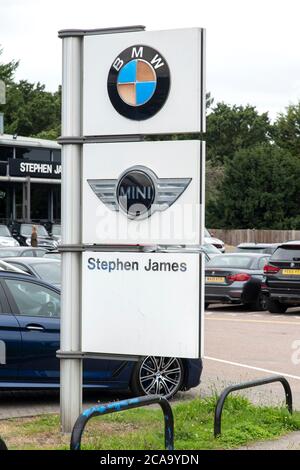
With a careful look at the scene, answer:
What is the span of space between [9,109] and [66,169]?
7321cm

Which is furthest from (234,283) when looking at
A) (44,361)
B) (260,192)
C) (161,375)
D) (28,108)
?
(28,108)

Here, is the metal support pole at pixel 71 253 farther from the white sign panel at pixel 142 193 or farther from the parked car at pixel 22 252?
the parked car at pixel 22 252

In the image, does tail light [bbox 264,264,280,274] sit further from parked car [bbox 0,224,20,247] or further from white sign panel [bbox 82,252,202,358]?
white sign panel [bbox 82,252,202,358]

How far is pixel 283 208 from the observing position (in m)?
65.2

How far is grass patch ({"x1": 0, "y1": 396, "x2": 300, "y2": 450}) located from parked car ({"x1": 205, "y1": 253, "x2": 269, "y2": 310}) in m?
14.2

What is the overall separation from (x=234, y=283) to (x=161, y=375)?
13139mm

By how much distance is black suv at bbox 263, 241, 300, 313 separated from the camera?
938 inches

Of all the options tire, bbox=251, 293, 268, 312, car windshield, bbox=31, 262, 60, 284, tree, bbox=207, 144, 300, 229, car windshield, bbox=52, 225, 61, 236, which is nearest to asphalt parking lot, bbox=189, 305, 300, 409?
tire, bbox=251, 293, 268, 312

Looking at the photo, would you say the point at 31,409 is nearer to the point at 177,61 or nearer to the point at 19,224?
the point at 177,61

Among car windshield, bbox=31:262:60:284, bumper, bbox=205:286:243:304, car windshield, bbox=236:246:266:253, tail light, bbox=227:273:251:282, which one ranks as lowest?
bumper, bbox=205:286:243:304

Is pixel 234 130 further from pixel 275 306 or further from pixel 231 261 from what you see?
pixel 275 306

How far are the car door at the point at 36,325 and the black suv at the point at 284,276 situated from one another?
13097 mm

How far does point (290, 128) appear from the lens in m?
76.8

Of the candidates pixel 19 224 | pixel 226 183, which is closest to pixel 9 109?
pixel 226 183
